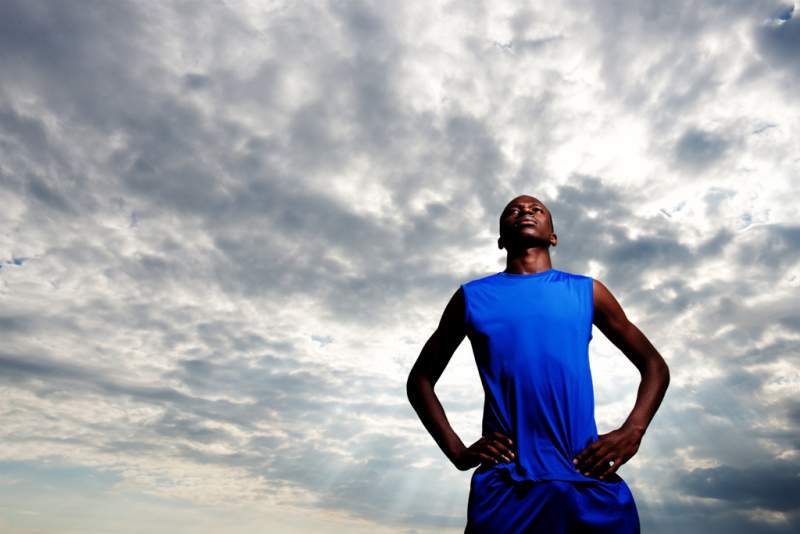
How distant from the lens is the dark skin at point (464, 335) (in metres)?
4.68

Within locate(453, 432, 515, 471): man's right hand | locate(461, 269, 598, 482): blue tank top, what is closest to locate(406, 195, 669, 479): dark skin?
locate(453, 432, 515, 471): man's right hand

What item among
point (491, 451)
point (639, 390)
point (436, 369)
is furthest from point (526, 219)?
point (491, 451)

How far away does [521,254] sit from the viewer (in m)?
5.69

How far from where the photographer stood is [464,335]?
5.53 meters

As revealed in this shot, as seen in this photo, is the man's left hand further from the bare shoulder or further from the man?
the bare shoulder

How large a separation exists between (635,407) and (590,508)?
0.99 m

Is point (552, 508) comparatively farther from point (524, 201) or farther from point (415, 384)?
point (524, 201)

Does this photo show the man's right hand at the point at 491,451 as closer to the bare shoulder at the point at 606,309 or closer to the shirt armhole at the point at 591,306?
the shirt armhole at the point at 591,306

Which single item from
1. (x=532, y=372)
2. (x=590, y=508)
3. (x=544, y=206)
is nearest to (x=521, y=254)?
(x=544, y=206)

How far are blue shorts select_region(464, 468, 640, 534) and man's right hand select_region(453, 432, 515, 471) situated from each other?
0.35 ft

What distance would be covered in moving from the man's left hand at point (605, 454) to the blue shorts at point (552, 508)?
82mm

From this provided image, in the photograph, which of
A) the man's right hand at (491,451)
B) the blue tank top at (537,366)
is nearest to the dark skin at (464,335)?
the man's right hand at (491,451)

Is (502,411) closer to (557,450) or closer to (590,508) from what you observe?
(557,450)

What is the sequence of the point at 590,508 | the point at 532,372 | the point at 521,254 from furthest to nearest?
the point at 521,254 → the point at 532,372 → the point at 590,508
